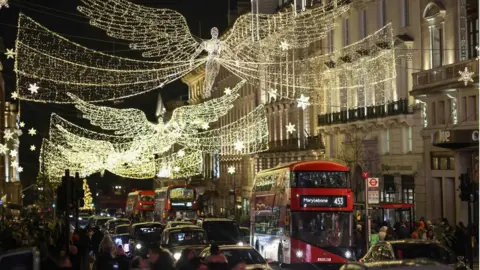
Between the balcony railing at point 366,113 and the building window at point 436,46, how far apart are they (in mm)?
3720

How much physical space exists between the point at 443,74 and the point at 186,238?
17.7 meters

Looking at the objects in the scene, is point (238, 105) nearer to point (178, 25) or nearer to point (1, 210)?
point (1, 210)

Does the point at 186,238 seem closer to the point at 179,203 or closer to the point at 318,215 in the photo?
the point at 318,215

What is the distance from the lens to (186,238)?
2962 cm

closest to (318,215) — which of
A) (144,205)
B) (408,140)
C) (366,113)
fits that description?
(408,140)

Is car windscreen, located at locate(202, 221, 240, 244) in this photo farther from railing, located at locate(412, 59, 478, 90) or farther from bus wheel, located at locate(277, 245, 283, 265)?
railing, located at locate(412, 59, 478, 90)

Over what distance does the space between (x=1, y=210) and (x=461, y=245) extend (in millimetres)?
40508

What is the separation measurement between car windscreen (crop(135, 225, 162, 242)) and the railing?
13209 mm

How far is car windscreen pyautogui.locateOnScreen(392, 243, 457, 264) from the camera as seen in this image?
21.6 metres

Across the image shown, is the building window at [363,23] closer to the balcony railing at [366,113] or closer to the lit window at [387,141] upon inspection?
the balcony railing at [366,113]

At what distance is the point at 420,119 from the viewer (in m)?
48.8

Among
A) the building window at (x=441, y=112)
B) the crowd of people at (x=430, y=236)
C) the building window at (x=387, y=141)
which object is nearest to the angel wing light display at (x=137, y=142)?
the building window at (x=387, y=141)

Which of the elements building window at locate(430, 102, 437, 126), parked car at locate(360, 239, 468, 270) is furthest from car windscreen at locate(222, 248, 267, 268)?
building window at locate(430, 102, 437, 126)

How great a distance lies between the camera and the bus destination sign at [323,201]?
32.6 meters
